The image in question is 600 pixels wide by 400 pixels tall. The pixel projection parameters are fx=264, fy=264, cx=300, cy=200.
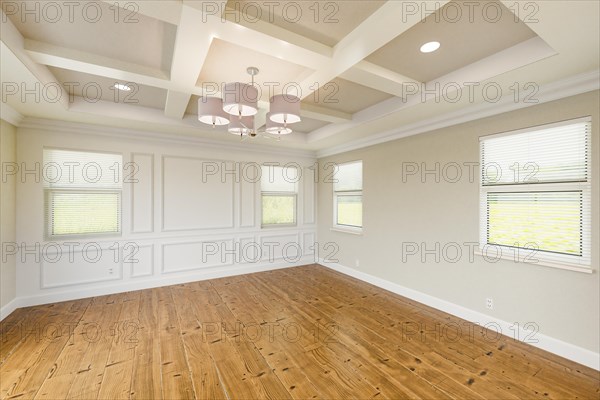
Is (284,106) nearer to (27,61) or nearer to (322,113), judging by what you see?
(322,113)

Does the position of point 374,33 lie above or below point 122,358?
above

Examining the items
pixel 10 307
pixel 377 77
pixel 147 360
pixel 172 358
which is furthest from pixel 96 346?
pixel 377 77

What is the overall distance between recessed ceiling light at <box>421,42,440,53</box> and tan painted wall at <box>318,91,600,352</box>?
1297mm

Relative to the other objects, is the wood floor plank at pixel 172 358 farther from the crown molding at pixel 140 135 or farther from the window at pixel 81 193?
the crown molding at pixel 140 135

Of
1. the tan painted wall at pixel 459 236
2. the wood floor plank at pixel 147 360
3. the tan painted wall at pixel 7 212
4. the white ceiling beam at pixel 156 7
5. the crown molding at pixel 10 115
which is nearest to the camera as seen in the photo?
the white ceiling beam at pixel 156 7

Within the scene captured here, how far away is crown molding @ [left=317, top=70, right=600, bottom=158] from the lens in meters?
2.34

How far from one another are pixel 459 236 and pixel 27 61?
15.4ft

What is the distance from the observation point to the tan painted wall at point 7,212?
3.17 meters

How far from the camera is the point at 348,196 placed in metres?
5.22

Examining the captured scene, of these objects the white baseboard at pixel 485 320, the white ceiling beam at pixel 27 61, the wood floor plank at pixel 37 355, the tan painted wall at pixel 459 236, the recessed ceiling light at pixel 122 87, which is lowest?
the wood floor plank at pixel 37 355

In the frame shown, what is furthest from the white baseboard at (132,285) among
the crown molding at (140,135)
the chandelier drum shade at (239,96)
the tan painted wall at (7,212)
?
the chandelier drum shade at (239,96)

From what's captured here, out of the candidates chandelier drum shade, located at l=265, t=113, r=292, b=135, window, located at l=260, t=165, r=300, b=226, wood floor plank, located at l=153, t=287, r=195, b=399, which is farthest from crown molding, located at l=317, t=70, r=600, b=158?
wood floor plank, located at l=153, t=287, r=195, b=399

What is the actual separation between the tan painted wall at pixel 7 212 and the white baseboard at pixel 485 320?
4901mm

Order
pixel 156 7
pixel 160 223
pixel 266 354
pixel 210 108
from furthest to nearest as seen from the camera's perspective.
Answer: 1. pixel 160 223
2. pixel 210 108
3. pixel 266 354
4. pixel 156 7
